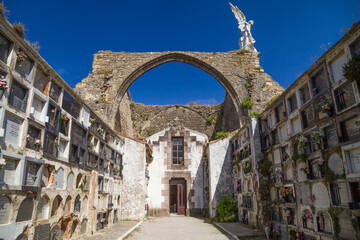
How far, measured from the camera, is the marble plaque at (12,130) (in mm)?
5219

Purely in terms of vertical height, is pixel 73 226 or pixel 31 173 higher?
pixel 31 173

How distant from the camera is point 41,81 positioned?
22.0 ft

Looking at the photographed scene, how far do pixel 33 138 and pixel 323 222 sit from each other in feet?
23.0

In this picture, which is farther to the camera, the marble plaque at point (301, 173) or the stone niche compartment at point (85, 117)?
the stone niche compartment at point (85, 117)

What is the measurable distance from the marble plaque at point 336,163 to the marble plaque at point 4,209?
6748 mm

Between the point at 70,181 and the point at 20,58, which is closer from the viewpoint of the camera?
the point at 20,58

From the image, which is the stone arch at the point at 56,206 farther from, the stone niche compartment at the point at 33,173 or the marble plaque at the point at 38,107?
the marble plaque at the point at 38,107

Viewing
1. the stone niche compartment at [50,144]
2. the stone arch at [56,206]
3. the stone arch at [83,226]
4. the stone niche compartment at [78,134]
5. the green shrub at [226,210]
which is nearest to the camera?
the stone niche compartment at [50,144]

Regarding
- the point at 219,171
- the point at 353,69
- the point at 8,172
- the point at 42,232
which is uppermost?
the point at 353,69

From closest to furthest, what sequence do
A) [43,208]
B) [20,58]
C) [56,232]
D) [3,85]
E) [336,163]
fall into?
[3,85] → [20,58] → [336,163] → [43,208] → [56,232]

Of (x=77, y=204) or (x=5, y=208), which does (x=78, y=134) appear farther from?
(x=5, y=208)

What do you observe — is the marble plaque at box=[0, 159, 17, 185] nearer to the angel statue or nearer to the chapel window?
the chapel window

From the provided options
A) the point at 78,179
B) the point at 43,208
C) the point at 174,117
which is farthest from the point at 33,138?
the point at 174,117

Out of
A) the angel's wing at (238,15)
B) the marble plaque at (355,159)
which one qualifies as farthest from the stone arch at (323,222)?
the angel's wing at (238,15)
